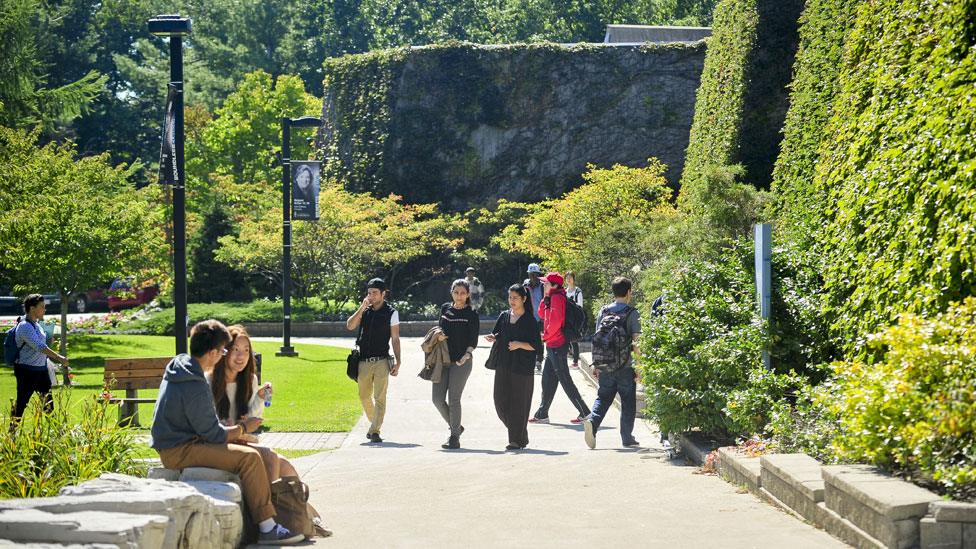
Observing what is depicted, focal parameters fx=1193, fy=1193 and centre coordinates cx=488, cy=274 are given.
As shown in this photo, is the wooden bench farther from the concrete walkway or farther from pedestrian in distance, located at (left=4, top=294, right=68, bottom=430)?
the concrete walkway

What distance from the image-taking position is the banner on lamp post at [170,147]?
41.1 ft

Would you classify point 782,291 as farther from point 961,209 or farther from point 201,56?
point 201,56

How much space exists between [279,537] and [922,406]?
13.3ft

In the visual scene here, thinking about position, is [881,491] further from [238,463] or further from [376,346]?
[376,346]

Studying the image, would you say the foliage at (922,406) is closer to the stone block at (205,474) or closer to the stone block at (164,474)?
the stone block at (205,474)

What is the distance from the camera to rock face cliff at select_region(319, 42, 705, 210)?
4256 cm

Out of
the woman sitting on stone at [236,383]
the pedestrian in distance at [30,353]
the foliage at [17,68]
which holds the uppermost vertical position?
the foliage at [17,68]

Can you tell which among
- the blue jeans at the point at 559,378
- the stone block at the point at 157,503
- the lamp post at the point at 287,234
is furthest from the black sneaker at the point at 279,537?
the lamp post at the point at 287,234

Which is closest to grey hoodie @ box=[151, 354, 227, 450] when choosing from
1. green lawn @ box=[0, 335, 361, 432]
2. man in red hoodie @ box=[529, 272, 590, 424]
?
green lawn @ box=[0, 335, 361, 432]

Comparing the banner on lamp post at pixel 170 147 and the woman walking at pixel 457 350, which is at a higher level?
the banner on lamp post at pixel 170 147

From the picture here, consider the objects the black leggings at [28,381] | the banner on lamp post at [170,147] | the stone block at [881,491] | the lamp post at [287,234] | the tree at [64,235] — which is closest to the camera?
the stone block at [881,491]

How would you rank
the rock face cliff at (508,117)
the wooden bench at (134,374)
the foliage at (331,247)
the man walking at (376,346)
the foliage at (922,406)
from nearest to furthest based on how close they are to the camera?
the foliage at (922,406)
the man walking at (376,346)
the wooden bench at (134,374)
the foliage at (331,247)
the rock face cliff at (508,117)

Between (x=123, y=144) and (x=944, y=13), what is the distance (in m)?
59.4

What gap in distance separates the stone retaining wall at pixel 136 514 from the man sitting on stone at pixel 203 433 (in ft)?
0.33
